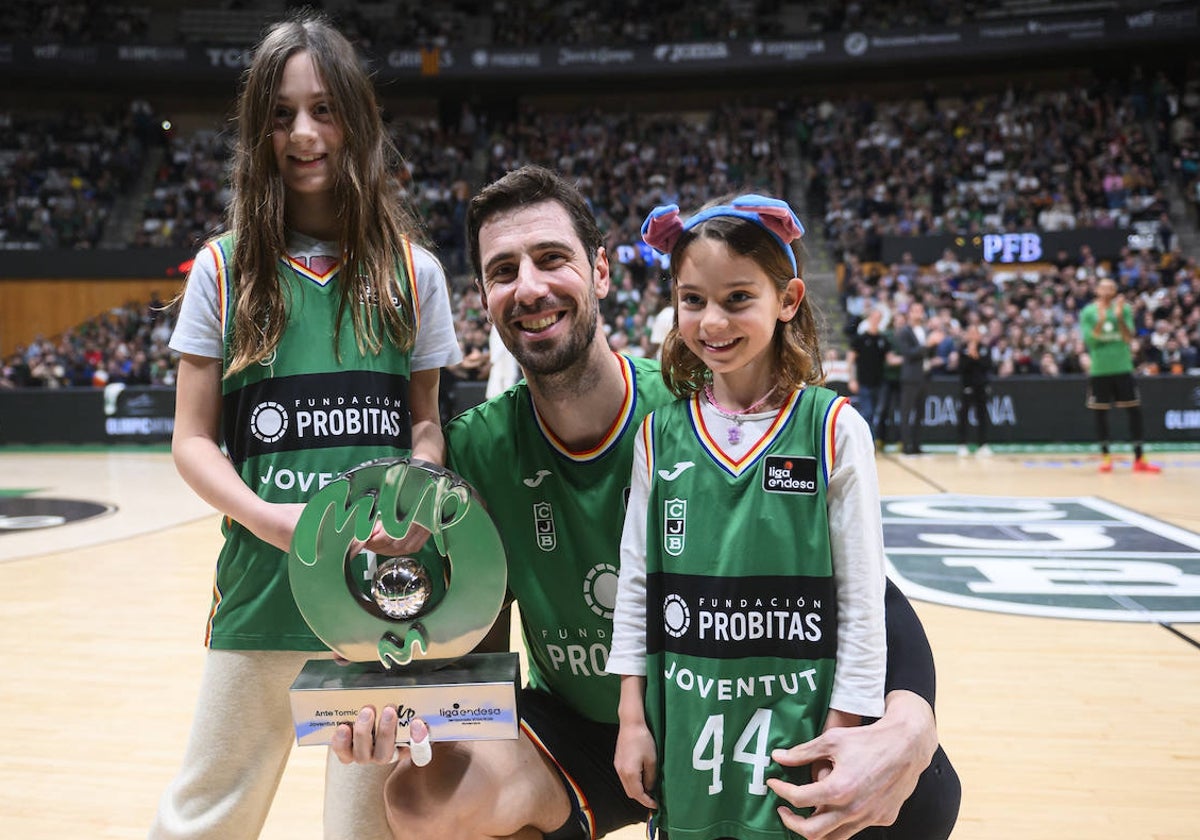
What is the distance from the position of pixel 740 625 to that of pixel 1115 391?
9144 millimetres

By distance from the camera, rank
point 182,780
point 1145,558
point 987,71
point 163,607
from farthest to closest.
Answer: point 987,71 → point 1145,558 → point 163,607 → point 182,780

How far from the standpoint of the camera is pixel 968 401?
11.2 m

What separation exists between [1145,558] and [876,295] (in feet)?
34.4

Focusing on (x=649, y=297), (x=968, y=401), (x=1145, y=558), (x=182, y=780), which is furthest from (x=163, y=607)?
(x=649, y=297)

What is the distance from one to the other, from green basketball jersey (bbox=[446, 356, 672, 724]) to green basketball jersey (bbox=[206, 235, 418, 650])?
0.90ft

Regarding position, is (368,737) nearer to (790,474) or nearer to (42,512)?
(790,474)

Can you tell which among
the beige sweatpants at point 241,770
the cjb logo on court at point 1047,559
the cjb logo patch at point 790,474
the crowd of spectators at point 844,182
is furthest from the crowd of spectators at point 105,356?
the cjb logo patch at point 790,474

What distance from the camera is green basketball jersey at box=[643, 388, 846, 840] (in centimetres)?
147

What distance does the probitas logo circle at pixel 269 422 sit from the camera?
1666 millimetres

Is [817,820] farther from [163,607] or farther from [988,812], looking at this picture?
[163,607]

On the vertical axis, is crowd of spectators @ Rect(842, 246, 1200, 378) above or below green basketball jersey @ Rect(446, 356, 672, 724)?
above

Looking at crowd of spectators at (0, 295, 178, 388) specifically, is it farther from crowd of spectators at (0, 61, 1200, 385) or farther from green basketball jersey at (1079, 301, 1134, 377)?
green basketball jersey at (1079, 301, 1134, 377)

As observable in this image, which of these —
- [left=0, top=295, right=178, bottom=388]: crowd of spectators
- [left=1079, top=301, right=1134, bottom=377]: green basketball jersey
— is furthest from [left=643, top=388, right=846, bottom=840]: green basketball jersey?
[left=0, top=295, right=178, bottom=388]: crowd of spectators

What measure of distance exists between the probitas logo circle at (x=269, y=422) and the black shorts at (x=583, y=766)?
717 millimetres
